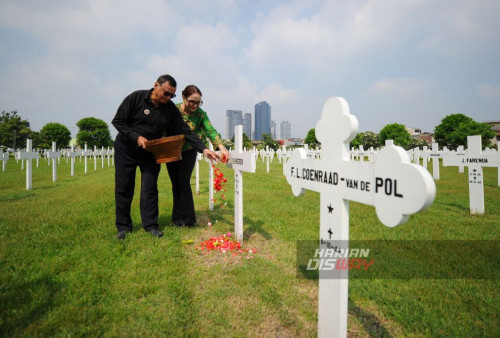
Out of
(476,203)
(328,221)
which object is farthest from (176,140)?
(476,203)

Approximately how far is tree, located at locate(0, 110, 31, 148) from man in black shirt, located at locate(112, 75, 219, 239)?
73.6 meters

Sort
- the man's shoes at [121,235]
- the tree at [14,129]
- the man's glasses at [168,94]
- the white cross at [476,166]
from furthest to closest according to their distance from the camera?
the tree at [14,129], the white cross at [476,166], the man's shoes at [121,235], the man's glasses at [168,94]

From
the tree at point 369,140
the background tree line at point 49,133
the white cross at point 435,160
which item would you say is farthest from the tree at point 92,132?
the white cross at point 435,160

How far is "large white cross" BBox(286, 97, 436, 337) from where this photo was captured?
50.6 inches

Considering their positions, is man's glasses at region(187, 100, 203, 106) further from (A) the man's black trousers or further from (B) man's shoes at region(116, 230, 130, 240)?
(B) man's shoes at region(116, 230, 130, 240)

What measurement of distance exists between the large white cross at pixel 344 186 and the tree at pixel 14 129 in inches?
3028

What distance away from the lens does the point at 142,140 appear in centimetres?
370

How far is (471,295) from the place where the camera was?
2.51 meters

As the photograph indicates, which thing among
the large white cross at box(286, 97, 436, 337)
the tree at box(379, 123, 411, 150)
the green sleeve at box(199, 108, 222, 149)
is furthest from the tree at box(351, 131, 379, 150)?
the large white cross at box(286, 97, 436, 337)

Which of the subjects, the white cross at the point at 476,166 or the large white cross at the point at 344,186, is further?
the white cross at the point at 476,166

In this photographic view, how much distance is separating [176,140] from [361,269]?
112 inches

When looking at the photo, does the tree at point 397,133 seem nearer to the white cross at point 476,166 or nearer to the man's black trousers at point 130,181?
the white cross at point 476,166

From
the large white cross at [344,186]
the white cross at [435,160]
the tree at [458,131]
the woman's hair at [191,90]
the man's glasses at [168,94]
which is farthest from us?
the tree at [458,131]

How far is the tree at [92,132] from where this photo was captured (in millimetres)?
72875
